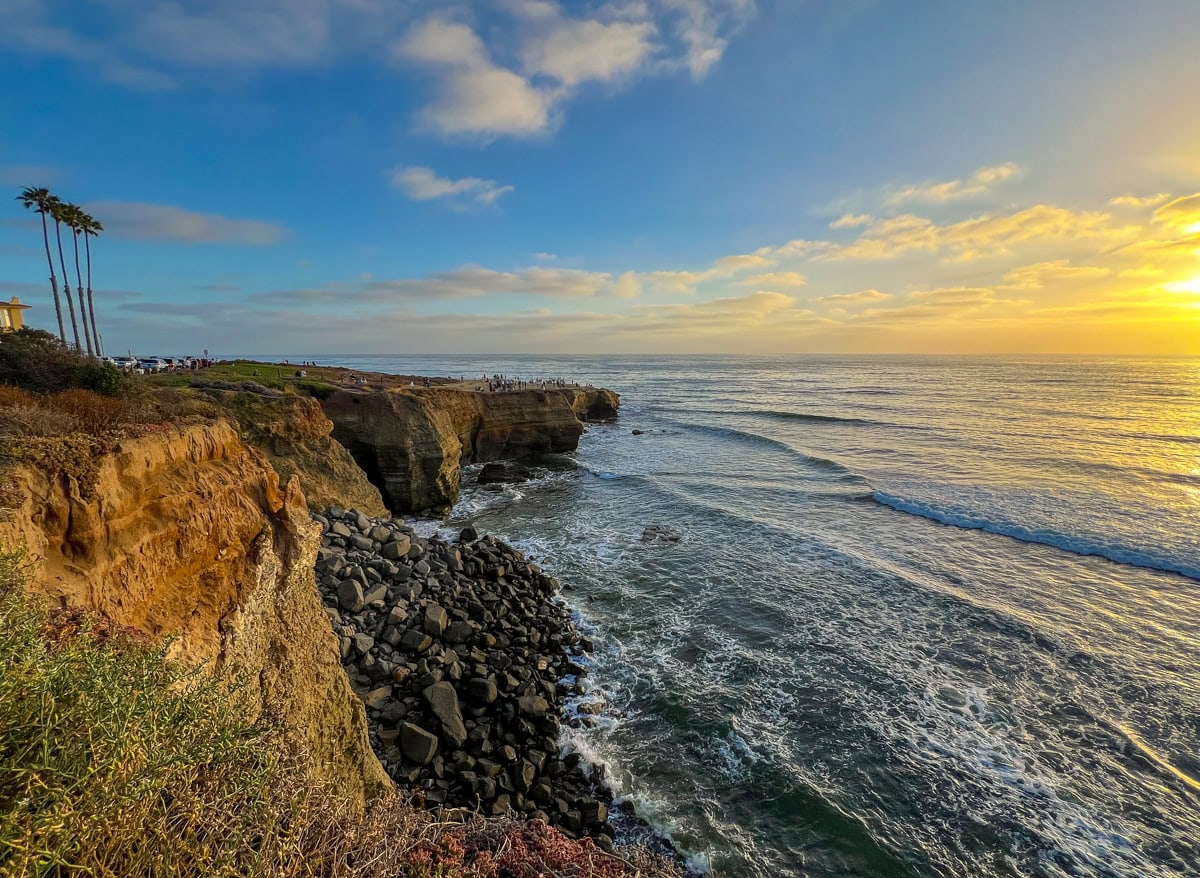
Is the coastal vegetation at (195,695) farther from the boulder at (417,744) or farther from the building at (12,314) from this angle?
the building at (12,314)

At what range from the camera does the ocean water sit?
8.20 metres

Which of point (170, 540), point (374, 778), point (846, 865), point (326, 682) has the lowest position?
point (846, 865)

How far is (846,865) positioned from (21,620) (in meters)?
10.0

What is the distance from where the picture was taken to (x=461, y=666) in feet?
36.2

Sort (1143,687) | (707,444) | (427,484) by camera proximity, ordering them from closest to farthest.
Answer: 1. (1143,687)
2. (427,484)
3. (707,444)

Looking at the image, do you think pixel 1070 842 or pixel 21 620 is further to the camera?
pixel 1070 842

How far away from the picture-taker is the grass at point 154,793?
2422mm

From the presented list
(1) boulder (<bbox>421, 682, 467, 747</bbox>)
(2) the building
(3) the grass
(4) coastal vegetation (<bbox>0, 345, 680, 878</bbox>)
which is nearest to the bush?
(4) coastal vegetation (<bbox>0, 345, 680, 878</bbox>)

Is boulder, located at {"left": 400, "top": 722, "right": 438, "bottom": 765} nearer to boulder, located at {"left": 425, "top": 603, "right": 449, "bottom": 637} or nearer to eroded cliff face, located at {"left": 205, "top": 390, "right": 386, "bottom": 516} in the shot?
boulder, located at {"left": 425, "top": 603, "right": 449, "bottom": 637}

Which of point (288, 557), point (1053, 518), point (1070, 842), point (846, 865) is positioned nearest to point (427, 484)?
point (288, 557)

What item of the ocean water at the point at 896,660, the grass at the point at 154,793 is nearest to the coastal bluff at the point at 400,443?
the ocean water at the point at 896,660

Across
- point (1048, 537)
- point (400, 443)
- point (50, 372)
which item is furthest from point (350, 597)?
point (1048, 537)

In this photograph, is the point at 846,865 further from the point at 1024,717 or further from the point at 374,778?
the point at 374,778

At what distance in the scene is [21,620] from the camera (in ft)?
11.1
